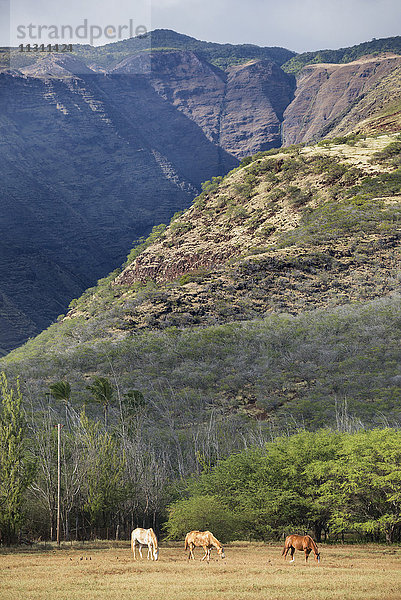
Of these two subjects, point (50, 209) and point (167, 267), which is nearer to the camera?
point (167, 267)

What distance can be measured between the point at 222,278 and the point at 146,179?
11203 cm

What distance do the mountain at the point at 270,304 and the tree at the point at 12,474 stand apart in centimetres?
2217

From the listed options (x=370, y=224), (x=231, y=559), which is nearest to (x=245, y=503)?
(x=231, y=559)

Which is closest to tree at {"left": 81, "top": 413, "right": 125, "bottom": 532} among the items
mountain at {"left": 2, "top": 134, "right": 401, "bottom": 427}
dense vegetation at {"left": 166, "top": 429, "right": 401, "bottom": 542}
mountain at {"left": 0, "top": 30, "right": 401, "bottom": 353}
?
dense vegetation at {"left": 166, "top": 429, "right": 401, "bottom": 542}

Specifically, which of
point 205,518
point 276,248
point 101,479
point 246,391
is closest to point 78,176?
point 276,248

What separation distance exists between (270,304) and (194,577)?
169ft

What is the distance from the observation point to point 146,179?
178m

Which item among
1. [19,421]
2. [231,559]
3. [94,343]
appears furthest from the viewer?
[94,343]

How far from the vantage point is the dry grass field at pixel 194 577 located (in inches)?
572

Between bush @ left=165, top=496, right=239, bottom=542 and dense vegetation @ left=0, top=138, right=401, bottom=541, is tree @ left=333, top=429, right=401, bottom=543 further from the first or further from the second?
bush @ left=165, top=496, right=239, bottom=542

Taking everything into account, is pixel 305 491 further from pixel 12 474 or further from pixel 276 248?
pixel 276 248

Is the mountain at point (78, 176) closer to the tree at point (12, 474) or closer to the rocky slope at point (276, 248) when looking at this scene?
the rocky slope at point (276, 248)

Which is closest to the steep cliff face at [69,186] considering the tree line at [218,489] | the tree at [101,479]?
the tree line at [218,489]

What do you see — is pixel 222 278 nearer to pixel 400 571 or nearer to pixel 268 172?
pixel 268 172
